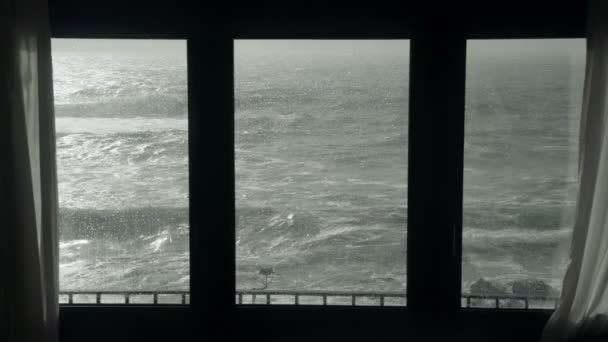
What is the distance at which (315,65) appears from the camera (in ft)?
8.81

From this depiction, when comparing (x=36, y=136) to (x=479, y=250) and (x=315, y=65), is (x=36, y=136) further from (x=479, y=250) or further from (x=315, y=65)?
(x=479, y=250)

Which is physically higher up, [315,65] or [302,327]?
[315,65]

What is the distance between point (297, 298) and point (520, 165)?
1020 mm

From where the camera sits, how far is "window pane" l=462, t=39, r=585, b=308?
264 centimetres

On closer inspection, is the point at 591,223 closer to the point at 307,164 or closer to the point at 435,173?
the point at 435,173

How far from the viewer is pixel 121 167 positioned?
8.93ft

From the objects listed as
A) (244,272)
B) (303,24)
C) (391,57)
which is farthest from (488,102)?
(244,272)

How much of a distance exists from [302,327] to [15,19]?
1555 millimetres

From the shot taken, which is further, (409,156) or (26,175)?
(409,156)

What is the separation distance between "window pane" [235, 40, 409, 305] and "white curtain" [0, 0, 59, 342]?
0.70 metres

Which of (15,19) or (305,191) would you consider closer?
(15,19)

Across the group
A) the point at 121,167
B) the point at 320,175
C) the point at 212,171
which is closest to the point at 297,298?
the point at 320,175

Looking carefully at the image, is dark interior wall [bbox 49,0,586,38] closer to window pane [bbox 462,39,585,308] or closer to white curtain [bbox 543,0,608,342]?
window pane [bbox 462,39,585,308]

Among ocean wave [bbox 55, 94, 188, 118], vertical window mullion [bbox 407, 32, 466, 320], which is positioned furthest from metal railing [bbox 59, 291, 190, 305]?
vertical window mullion [bbox 407, 32, 466, 320]
